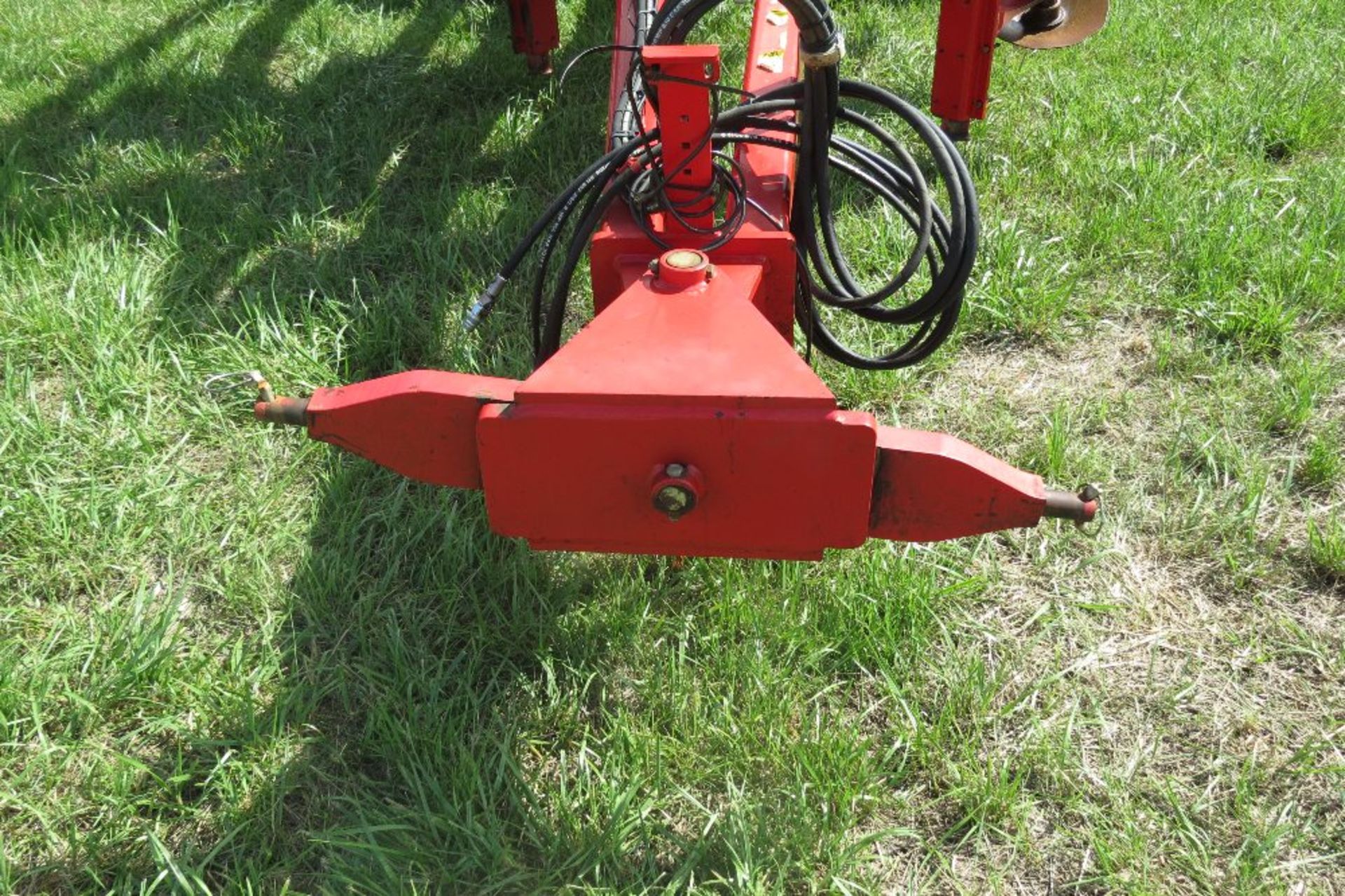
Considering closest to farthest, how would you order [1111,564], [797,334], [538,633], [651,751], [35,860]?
[35,860]
[651,751]
[538,633]
[1111,564]
[797,334]

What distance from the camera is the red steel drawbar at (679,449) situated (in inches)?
51.9

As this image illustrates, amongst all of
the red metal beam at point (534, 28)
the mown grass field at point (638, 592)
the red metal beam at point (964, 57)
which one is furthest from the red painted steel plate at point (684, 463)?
the red metal beam at point (534, 28)

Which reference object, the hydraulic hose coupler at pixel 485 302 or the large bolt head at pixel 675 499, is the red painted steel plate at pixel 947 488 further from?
the hydraulic hose coupler at pixel 485 302

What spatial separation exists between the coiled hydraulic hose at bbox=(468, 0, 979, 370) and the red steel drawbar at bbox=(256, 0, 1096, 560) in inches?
16.6

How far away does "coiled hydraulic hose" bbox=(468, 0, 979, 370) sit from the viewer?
1.78 metres

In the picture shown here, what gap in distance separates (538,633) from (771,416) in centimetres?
89

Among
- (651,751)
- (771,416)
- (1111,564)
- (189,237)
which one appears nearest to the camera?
(771,416)

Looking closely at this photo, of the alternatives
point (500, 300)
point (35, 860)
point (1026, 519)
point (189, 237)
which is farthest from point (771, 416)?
point (189, 237)

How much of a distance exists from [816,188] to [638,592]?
82 cm

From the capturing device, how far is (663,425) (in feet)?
4.32

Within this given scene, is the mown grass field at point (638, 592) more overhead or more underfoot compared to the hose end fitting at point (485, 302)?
more underfoot

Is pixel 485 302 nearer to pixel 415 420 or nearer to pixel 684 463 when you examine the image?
pixel 415 420

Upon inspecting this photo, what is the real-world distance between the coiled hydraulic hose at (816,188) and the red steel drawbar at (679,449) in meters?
0.42

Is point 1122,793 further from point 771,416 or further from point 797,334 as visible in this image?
point 797,334
